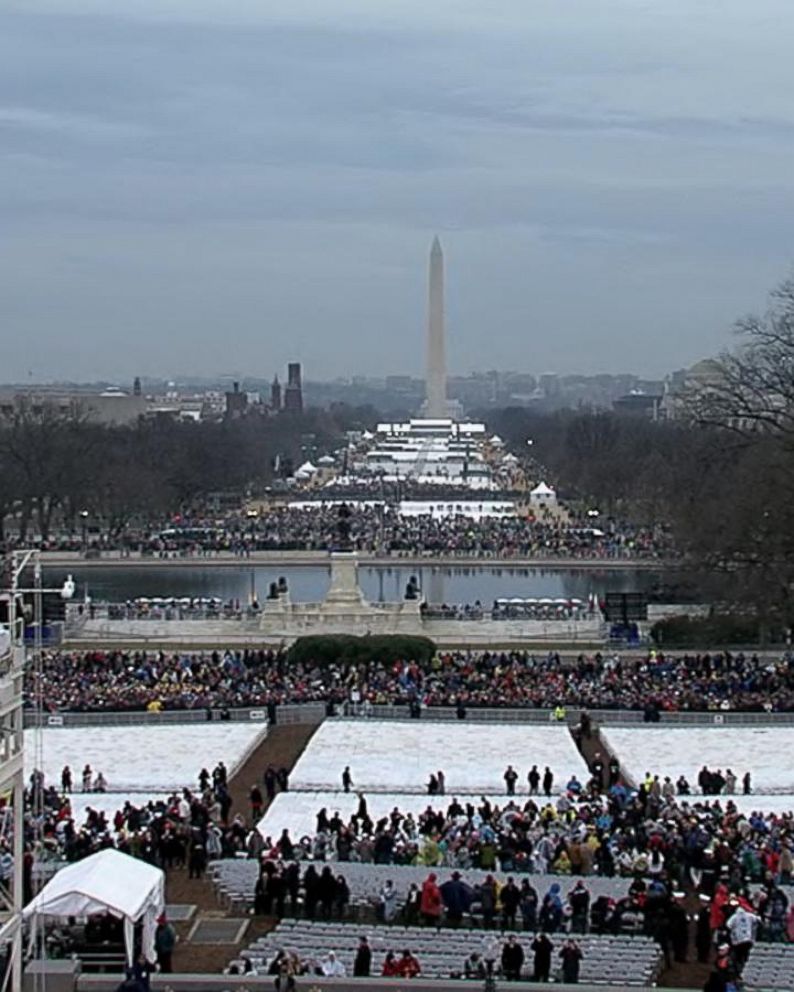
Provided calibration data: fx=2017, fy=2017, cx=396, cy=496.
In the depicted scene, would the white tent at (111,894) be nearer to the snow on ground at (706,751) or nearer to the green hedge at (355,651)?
the snow on ground at (706,751)

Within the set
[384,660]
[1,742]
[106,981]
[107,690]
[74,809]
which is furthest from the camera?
[384,660]

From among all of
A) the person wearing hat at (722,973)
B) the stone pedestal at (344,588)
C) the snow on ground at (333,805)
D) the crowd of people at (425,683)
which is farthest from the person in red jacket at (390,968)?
the stone pedestal at (344,588)

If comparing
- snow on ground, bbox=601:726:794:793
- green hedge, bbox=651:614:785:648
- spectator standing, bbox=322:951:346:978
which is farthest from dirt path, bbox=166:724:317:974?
green hedge, bbox=651:614:785:648

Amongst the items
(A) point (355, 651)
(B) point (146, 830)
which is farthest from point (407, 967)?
(A) point (355, 651)

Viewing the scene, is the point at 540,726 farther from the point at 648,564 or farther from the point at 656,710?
the point at 648,564

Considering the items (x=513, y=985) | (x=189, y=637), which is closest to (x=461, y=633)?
(x=189, y=637)

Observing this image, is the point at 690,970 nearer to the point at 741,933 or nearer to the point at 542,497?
the point at 741,933

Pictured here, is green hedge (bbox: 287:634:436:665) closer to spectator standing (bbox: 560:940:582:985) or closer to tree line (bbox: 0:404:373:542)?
spectator standing (bbox: 560:940:582:985)
